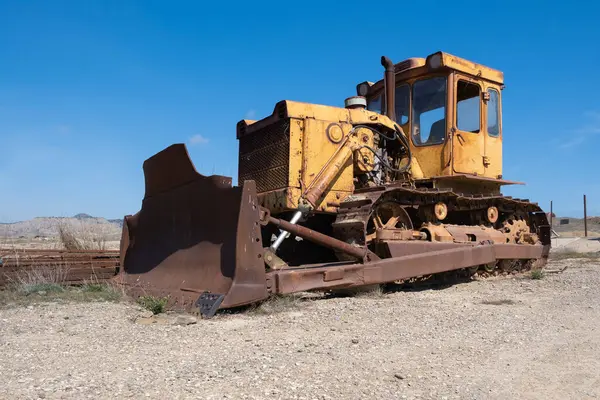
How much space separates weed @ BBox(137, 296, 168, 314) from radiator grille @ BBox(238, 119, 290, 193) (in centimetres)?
212

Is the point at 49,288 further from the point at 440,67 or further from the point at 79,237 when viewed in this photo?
the point at 440,67

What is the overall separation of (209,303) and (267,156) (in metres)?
2.60

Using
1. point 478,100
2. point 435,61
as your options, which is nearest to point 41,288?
point 435,61

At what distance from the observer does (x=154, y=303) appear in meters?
5.18

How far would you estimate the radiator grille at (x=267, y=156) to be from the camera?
672 cm

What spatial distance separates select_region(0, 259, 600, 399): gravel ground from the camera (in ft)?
9.84

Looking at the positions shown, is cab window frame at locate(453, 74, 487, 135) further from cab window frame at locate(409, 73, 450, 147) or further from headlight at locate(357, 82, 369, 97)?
headlight at locate(357, 82, 369, 97)

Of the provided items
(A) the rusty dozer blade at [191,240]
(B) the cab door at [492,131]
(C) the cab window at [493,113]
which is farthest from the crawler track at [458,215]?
(A) the rusty dozer blade at [191,240]

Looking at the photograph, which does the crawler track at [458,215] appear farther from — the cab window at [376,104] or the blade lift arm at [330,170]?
the cab window at [376,104]

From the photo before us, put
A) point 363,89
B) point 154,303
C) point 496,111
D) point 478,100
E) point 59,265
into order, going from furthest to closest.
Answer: point 363,89, point 496,111, point 478,100, point 59,265, point 154,303

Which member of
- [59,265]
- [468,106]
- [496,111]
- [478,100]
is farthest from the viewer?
[496,111]

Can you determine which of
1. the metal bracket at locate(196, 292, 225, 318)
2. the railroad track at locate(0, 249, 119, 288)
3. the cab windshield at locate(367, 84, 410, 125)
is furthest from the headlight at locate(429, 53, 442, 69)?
the railroad track at locate(0, 249, 119, 288)

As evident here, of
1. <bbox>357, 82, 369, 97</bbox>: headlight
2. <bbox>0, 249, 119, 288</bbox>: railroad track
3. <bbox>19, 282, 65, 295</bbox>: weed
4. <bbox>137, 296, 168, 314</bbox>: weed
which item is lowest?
<bbox>137, 296, 168, 314</bbox>: weed

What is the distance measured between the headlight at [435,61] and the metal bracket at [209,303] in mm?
5117
